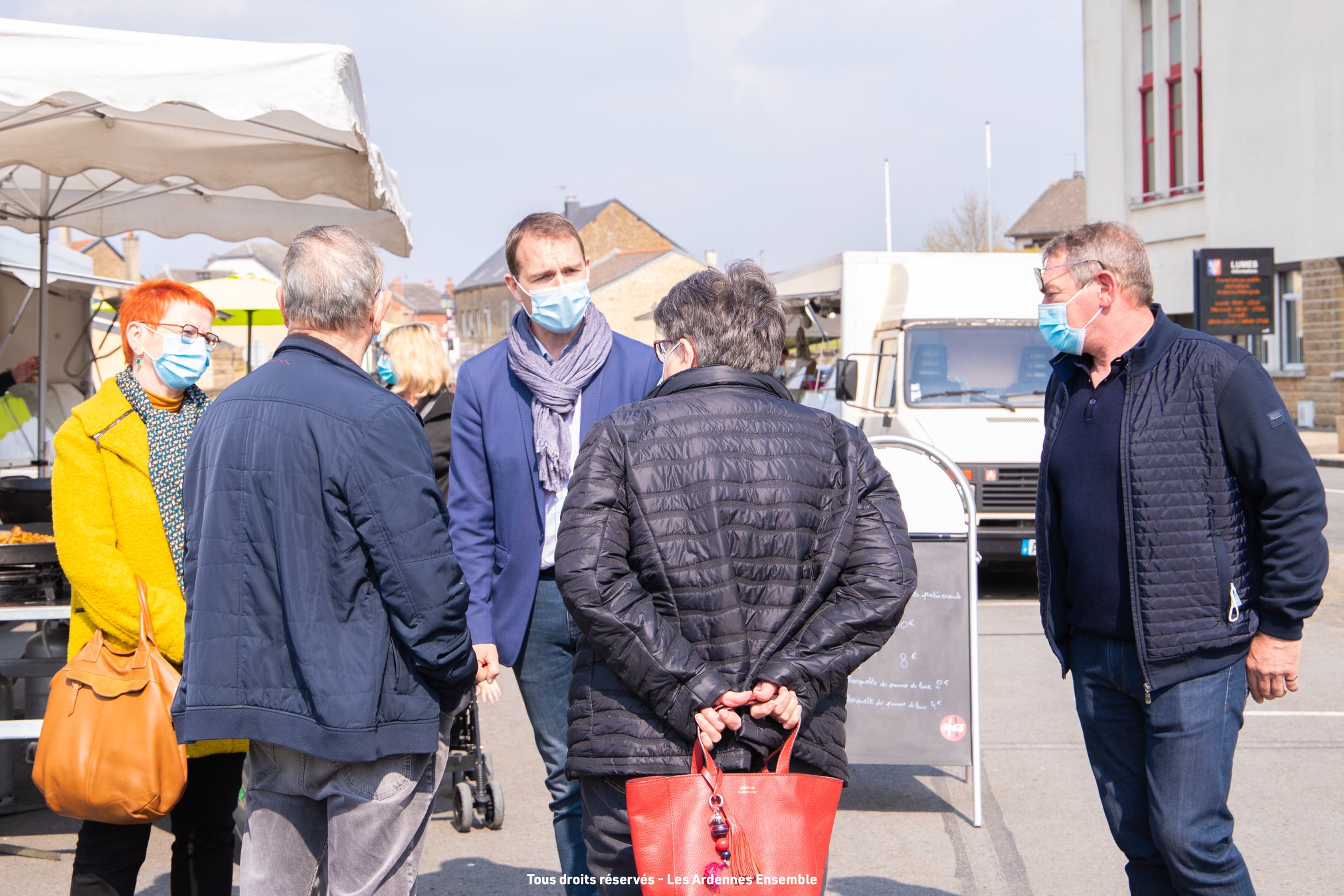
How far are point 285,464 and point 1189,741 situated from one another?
218 cm

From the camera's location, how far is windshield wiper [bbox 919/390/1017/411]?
9984 millimetres

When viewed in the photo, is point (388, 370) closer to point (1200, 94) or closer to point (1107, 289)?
point (1107, 289)

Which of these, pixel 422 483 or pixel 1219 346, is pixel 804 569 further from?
pixel 1219 346

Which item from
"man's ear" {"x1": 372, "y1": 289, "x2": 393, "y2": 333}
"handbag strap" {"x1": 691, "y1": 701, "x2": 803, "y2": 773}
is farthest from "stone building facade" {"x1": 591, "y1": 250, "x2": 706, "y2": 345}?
"handbag strap" {"x1": 691, "y1": 701, "x2": 803, "y2": 773}

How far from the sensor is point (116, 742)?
3.08m

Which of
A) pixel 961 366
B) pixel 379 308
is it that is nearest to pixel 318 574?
pixel 379 308

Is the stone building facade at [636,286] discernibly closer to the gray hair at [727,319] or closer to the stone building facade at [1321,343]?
the stone building facade at [1321,343]

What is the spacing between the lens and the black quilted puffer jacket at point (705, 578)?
8.11 ft

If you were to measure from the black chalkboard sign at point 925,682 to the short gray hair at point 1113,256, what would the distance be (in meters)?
1.92

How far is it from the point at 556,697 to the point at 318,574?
0.93 metres

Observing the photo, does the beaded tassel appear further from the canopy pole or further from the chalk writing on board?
the canopy pole

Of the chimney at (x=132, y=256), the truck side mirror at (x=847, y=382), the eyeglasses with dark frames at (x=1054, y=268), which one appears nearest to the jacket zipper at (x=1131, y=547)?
the eyeglasses with dark frames at (x=1054, y=268)

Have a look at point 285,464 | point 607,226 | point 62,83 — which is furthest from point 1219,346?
point 607,226

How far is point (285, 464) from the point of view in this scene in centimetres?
253
